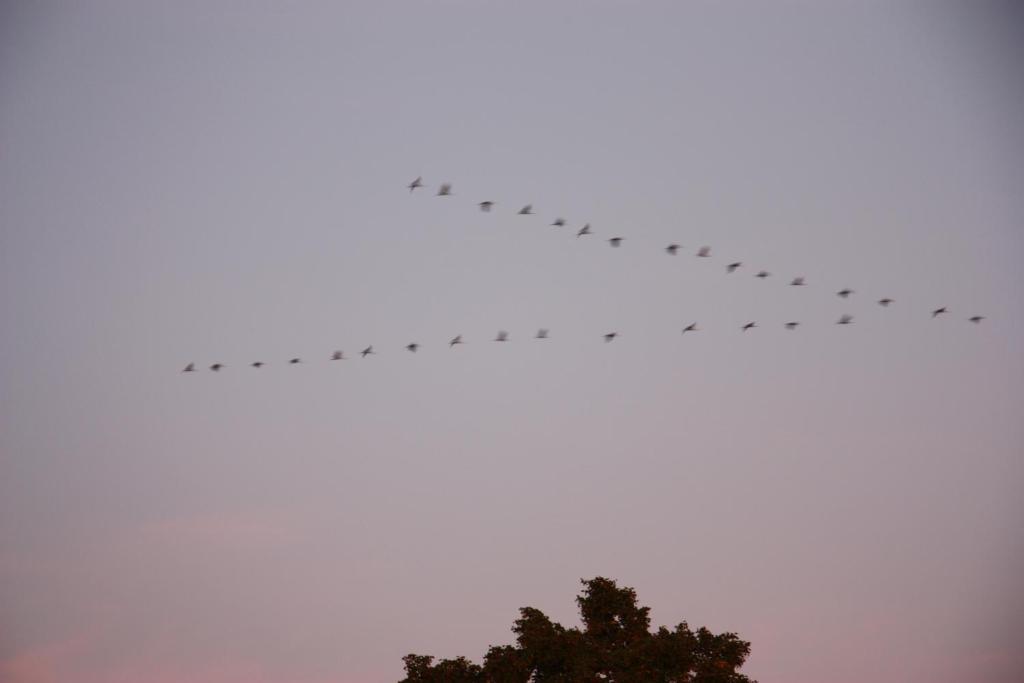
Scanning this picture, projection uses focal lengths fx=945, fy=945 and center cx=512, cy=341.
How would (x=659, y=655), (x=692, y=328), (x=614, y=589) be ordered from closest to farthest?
(x=692, y=328), (x=659, y=655), (x=614, y=589)

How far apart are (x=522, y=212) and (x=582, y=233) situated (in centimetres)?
312

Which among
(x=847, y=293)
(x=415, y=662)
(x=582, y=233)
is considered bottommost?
(x=415, y=662)

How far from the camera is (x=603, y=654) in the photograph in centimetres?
3600

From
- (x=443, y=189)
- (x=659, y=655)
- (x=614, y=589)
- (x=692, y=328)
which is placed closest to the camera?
(x=443, y=189)

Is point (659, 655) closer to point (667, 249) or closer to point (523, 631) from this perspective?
point (523, 631)

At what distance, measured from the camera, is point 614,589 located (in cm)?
3819

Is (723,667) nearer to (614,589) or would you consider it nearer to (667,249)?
(614,589)

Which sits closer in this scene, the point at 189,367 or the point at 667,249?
the point at 667,249

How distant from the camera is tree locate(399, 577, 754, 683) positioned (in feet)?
116

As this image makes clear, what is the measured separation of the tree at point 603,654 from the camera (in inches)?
1388

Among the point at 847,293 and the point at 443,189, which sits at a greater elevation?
the point at 443,189

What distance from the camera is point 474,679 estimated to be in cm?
3691

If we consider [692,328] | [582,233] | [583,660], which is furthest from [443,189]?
[583,660]

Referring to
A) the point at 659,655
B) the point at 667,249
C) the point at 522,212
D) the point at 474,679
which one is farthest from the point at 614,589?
the point at 522,212
